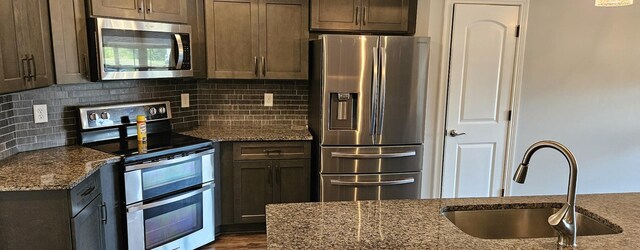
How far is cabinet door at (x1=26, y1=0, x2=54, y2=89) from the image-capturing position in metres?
2.28

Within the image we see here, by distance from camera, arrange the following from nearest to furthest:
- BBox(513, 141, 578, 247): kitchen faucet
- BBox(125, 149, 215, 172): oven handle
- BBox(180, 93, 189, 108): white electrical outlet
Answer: BBox(513, 141, 578, 247): kitchen faucet, BBox(125, 149, 215, 172): oven handle, BBox(180, 93, 189, 108): white electrical outlet

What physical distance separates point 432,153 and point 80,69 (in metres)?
2.82

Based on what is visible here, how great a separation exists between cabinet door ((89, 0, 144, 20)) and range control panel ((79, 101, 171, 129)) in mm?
683

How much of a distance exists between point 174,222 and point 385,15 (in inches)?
89.9

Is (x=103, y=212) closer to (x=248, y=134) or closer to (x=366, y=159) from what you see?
(x=248, y=134)

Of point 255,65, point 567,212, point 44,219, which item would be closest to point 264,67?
point 255,65

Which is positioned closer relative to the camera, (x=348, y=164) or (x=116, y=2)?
(x=116, y=2)

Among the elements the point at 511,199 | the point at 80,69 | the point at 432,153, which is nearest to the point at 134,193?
the point at 80,69

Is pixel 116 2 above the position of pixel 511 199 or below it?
above

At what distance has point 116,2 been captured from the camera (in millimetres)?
2707

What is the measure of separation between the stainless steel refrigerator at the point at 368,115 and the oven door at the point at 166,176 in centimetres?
87

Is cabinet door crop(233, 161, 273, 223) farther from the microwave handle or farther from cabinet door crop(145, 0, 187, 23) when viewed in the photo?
cabinet door crop(145, 0, 187, 23)

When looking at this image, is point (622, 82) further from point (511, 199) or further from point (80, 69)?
point (80, 69)

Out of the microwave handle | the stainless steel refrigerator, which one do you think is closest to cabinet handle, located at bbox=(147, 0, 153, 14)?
the microwave handle
